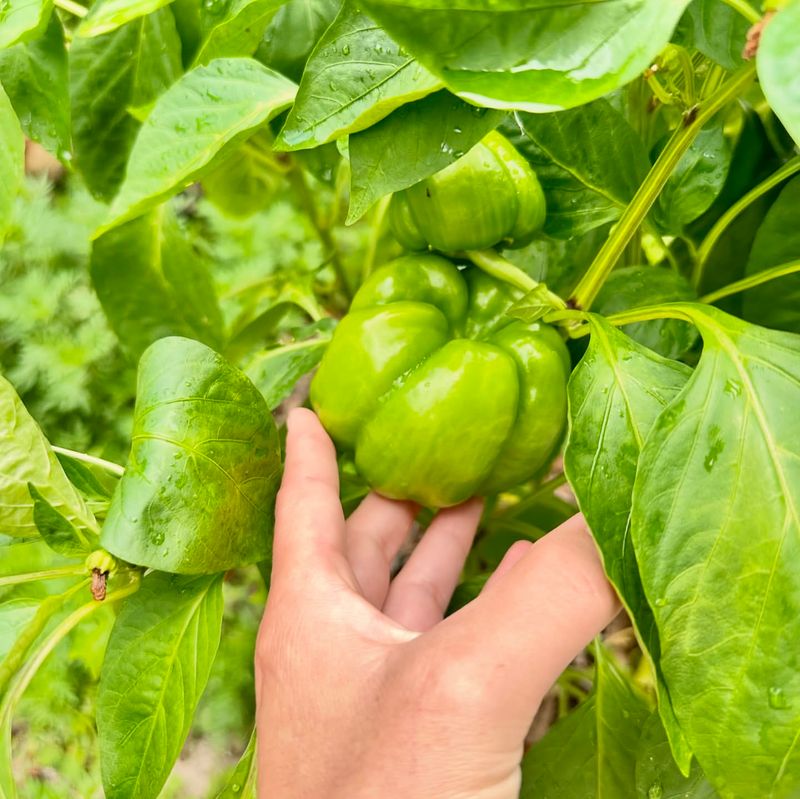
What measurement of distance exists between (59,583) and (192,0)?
76 cm

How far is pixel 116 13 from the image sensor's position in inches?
19.1

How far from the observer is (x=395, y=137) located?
1.53 feet

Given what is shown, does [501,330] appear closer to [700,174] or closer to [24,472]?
[700,174]

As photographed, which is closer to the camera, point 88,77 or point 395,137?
point 395,137

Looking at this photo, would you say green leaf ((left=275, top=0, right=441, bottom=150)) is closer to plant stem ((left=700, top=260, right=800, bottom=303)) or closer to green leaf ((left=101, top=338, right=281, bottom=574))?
green leaf ((left=101, top=338, right=281, bottom=574))

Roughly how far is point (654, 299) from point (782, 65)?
338mm

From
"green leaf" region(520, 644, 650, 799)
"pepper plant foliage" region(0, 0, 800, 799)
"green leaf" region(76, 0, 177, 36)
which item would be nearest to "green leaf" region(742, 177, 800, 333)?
"pepper plant foliage" region(0, 0, 800, 799)

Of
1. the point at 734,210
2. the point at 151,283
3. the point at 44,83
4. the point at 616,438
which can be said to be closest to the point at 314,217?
the point at 151,283

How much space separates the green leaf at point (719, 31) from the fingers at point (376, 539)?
40 centimetres

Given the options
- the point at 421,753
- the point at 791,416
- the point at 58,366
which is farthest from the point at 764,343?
the point at 58,366

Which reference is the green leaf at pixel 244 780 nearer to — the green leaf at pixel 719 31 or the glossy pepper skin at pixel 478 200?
the glossy pepper skin at pixel 478 200

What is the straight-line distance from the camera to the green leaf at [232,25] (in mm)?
514

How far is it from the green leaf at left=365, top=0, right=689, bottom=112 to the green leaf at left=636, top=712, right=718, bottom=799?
1.57 ft

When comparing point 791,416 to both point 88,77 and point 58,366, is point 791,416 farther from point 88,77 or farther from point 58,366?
point 58,366
